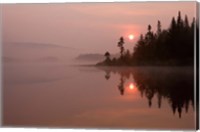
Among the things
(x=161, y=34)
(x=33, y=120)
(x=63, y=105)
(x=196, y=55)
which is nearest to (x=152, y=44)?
(x=161, y=34)

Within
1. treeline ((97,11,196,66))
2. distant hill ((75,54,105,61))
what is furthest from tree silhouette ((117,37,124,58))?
distant hill ((75,54,105,61))

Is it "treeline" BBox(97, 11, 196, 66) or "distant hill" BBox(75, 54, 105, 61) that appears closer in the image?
"treeline" BBox(97, 11, 196, 66)

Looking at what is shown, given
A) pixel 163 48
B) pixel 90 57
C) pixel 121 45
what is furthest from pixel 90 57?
pixel 163 48

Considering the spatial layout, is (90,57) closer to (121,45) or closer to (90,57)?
(90,57)

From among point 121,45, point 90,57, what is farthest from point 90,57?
point 121,45

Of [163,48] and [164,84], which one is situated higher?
[163,48]

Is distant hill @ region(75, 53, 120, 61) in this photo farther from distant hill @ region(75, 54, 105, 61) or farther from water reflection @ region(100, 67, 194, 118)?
water reflection @ region(100, 67, 194, 118)

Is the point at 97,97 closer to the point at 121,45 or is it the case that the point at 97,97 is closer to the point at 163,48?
the point at 121,45

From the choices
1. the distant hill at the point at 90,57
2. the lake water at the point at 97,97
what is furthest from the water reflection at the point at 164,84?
the distant hill at the point at 90,57
